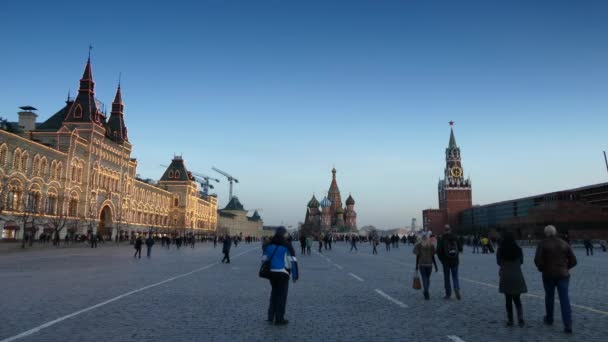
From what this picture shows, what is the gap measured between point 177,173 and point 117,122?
36.4 metres

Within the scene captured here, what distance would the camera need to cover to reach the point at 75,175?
6372 cm

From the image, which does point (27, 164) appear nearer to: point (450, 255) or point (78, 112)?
point (78, 112)

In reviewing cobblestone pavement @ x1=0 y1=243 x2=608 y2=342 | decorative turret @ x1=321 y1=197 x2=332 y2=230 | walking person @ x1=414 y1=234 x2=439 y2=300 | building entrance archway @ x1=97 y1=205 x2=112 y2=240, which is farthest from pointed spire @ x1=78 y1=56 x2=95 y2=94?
decorative turret @ x1=321 y1=197 x2=332 y2=230

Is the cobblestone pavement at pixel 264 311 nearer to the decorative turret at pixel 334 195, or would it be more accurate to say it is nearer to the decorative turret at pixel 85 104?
the decorative turret at pixel 85 104

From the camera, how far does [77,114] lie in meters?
68.9

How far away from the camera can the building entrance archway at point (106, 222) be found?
7375 centimetres

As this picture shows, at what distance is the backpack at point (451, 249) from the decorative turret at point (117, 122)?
256 ft

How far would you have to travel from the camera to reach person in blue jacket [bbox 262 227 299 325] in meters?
8.05

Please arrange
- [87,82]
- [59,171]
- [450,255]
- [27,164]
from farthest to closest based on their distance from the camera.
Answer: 1. [87,82]
2. [59,171]
3. [27,164]
4. [450,255]


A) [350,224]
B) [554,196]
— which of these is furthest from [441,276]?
[350,224]

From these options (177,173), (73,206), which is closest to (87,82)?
(73,206)

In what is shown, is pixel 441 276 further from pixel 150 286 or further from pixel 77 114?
pixel 77 114

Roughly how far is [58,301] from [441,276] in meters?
12.8

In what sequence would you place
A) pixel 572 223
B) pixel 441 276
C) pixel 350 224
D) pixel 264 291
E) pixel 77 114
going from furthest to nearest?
pixel 350 224, pixel 572 223, pixel 77 114, pixel 441 276, pixel 264 291
